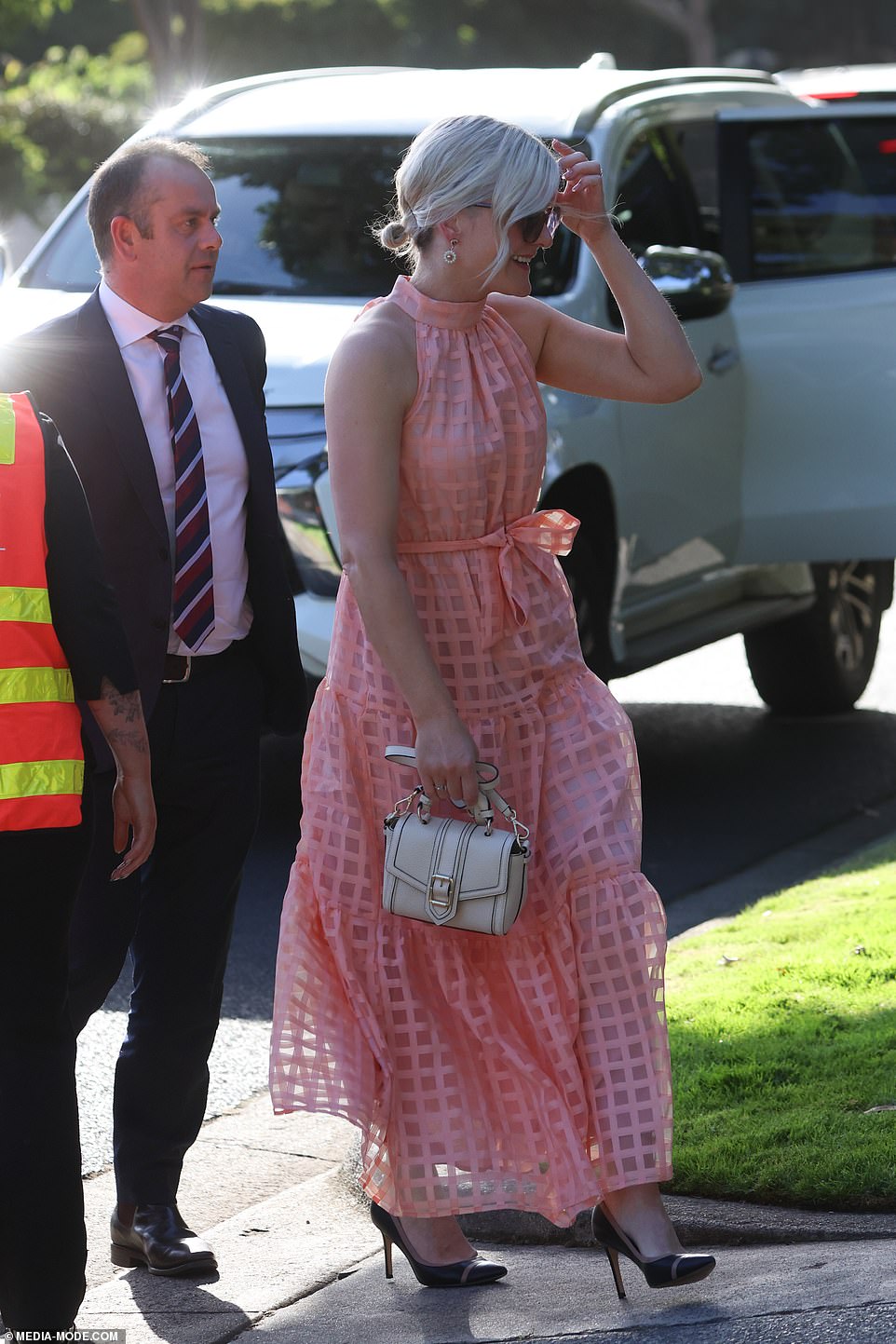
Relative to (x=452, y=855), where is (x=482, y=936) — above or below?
below

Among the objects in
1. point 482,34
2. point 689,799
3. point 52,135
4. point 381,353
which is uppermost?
point 482,34

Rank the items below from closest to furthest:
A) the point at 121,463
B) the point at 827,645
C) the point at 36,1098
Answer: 1. the point at 36,1098
2. the point at 121,463
3. the point at 827,645

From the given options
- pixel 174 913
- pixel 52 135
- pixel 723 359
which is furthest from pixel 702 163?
pixel 52 135

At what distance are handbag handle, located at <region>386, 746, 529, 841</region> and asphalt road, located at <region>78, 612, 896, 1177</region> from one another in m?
1.51

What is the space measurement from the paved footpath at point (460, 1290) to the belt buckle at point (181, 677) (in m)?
1.06

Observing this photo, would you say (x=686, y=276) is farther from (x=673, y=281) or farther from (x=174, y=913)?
(x=174, y=913)

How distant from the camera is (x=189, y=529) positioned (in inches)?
156

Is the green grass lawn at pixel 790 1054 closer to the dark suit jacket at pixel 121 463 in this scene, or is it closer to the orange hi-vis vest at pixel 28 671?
the dark suit jacket at pixel 121 463

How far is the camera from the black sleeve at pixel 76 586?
10.3ft

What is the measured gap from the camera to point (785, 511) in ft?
25.3

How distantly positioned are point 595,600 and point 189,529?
3507mm

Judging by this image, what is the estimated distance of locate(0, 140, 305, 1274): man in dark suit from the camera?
3.89 meters

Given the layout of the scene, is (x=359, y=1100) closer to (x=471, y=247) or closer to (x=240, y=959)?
(x=471, y=247)

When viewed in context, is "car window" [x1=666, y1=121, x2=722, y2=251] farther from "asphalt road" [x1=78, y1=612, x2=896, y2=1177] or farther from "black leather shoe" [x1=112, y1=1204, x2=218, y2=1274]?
"black leather shoe" [x1=112, y1=1204, x2=218, y2=1274]
